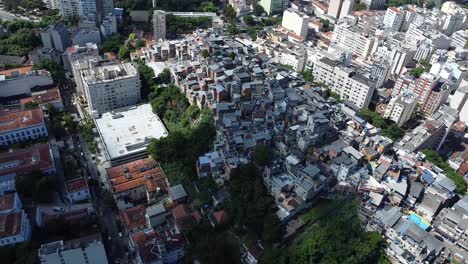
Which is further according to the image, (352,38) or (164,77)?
(352,38)

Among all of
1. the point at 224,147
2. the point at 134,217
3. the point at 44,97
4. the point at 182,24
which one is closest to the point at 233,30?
Result: the point at 182,24

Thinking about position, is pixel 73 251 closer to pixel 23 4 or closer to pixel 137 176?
pixel 137 176

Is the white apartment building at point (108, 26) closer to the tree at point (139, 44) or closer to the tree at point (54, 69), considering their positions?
the tree at point (139, 44)

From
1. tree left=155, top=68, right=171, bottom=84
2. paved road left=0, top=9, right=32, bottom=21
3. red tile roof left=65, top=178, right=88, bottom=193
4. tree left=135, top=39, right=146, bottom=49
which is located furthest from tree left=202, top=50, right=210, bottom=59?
paved road left=0, top=9, right=32, bottom=21

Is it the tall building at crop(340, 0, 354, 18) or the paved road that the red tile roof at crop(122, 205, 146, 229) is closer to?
the paved road

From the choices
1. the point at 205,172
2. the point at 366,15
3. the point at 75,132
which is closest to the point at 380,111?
the point at 205,172

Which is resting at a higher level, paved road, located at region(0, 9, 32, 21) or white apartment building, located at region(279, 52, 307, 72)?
white apartment building, located at region(279, 52, 307, 72)

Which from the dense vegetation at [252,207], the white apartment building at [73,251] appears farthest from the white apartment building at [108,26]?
the white apartment building at [73,251]
